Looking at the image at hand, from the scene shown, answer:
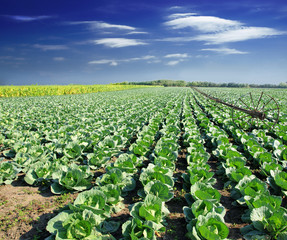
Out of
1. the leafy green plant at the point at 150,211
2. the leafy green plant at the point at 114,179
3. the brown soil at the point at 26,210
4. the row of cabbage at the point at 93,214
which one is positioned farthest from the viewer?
the leafy green plant at the point at 114,179

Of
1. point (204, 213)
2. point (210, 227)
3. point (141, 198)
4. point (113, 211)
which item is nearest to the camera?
point (210, 227)

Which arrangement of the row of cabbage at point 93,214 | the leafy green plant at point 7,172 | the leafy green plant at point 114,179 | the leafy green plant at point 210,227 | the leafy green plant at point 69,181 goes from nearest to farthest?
the leafy green plant at point 210,227, the row of cabbage at point 93,214, the leafy green plant at point 114,179, the leafy green plant at point 69,181, the leafy green plant at point 7,172

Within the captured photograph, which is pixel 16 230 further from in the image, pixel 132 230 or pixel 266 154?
pixel 266 154

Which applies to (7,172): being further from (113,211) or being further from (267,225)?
(267,225)

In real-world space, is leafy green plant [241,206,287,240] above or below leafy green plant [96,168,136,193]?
below

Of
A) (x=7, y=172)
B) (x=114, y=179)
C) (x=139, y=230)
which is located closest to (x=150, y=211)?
(x=139, y=230)

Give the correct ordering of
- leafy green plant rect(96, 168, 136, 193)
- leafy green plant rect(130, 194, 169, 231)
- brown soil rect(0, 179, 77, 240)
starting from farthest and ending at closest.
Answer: leafy green plant rect(96, 168, 136, 193) < brown soil rect(0, 179, 77, 240) < leafy green plant rect(130, 194, 169, 231)

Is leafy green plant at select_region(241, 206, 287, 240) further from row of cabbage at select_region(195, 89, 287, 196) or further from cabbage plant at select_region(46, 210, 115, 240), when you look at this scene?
cabbage plant at select_region(46, 210, 115, 240)

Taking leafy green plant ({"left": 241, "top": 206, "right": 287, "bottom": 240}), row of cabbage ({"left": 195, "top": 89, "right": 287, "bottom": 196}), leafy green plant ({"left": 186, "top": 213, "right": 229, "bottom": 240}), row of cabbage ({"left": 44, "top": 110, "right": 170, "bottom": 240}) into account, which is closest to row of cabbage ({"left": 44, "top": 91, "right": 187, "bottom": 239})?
row of cabbage ({"left": 44, "top": 110, "right": 170, "bottom": 240})

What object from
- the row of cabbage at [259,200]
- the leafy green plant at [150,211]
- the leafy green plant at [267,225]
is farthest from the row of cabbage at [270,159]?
the leafy green plant at [150,211]

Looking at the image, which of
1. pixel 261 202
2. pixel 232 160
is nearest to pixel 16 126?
pixel 232 160

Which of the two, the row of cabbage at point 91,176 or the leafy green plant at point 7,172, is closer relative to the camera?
the row of cabbage at point 91,176

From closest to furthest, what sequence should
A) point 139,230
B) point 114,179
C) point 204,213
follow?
point 139,230, point 204,213, point 114,179

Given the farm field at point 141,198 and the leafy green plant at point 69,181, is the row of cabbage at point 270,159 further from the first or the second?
the leafy green plant at point 69,181
